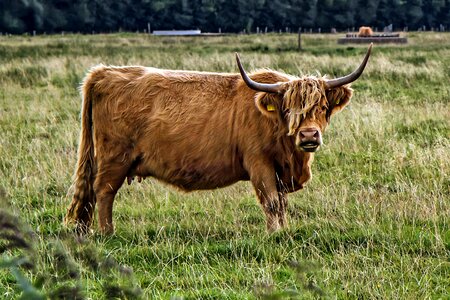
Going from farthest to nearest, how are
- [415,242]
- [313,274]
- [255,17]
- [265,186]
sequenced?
[255,17] < [265,186] < [415,242] < [313,274]

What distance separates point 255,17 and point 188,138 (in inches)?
2529

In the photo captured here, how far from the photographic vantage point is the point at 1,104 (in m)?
12.6

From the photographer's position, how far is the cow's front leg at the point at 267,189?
17.3 ft

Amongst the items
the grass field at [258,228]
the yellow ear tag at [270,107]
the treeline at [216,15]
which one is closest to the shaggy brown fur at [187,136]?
the yellow ear tag at [270,107]

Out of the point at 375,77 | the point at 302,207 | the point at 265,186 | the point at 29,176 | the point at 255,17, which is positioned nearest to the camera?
the point at 265,186

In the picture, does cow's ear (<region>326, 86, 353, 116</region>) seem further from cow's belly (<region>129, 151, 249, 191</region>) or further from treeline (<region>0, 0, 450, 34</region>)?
treeline (<region>0, 0, 450, 34</region>)

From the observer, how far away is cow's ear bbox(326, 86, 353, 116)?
209 inches

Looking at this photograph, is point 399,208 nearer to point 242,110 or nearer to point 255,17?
point 242,110

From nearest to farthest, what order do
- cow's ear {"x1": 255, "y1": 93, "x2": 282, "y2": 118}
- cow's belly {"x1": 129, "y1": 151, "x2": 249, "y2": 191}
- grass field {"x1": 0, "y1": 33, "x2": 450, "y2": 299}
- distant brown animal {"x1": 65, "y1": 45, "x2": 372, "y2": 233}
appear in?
grass field {"x1": 0, "y1": 33, "x2": 450, "y2": 299}
cow's ear {"x1": 255, "y1": 93, "x2": 282, "y2": 118}
distant brown animal {"x1": 65, "y1": 45, "x2": 372, "y2": 233}
cow's belly {"x1": 129, "y1": 151, "x2": 249, "y2": 191}

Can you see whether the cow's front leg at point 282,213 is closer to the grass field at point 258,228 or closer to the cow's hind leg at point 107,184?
the grass field at point 258,228

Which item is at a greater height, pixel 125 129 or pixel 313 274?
pixel 125 129

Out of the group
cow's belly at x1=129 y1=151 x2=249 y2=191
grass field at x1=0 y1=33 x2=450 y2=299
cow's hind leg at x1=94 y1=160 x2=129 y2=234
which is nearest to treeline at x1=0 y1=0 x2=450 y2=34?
grass field at x1=0 y1=33 x2=450 y2=299

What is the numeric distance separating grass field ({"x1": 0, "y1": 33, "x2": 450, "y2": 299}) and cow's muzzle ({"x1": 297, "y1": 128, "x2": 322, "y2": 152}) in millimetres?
624

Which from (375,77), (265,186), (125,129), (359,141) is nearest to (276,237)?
(265,186)
